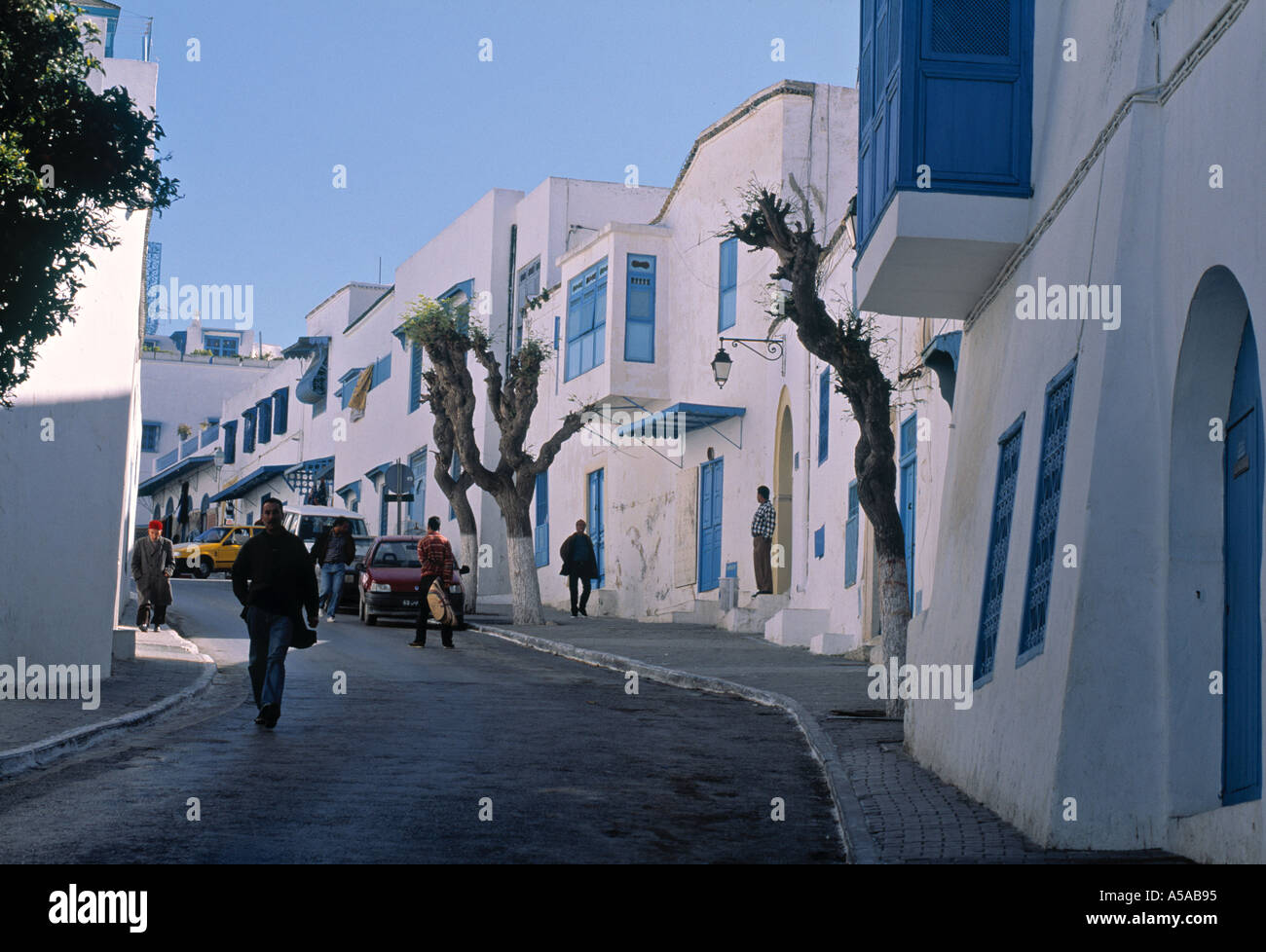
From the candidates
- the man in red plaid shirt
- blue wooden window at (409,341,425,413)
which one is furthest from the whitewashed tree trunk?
blue wooden window at (409,341,425,413)

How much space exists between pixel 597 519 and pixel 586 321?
412cm

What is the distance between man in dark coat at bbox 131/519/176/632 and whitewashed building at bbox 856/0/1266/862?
14.8 m

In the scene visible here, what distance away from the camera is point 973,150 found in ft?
35.8

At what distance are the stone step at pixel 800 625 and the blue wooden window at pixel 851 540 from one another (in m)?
1.59

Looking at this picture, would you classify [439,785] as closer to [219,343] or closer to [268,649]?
[268,649]

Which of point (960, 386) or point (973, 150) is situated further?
point (960, 386)

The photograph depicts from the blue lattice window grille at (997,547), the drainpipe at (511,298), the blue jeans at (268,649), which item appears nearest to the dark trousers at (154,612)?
the blue jeans at (268,649)

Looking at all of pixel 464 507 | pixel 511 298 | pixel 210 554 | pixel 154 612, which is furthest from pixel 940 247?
pixel 210 554

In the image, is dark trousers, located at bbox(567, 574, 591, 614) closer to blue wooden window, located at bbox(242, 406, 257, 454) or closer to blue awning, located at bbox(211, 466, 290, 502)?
blue awning, located at bbox(211, 466, 290, 502)

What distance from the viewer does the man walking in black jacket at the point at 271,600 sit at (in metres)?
13.0

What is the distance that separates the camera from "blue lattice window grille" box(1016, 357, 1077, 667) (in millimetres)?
8883
